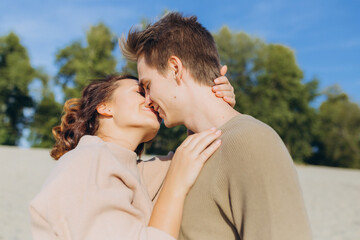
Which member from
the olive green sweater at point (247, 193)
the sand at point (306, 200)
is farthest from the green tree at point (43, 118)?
the olive green sweater at point (247, 193)

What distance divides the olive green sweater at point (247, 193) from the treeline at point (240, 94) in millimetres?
30393

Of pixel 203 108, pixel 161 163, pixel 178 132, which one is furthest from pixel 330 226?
pixel 178 132

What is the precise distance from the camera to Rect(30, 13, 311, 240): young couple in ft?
4.90

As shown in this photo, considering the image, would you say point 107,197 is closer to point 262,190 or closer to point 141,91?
point 262,190

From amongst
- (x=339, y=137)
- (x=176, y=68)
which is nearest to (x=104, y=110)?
Answer: (x=176, y=68)

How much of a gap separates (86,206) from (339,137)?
4180 cm

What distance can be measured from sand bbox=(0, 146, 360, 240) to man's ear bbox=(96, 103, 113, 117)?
5.93 m

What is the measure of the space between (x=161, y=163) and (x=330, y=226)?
340 inches

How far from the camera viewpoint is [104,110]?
9.27ft

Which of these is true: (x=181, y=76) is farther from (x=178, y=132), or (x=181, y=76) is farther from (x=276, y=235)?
(x=178, y=132)

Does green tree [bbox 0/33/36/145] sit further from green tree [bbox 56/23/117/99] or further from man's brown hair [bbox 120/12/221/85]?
man's brown hair [bbox 120/12/221/85]

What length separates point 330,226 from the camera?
989 centimetres

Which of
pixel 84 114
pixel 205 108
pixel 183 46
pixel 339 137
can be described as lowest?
pixel 339 137

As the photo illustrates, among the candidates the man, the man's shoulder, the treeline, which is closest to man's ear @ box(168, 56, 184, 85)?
the man
